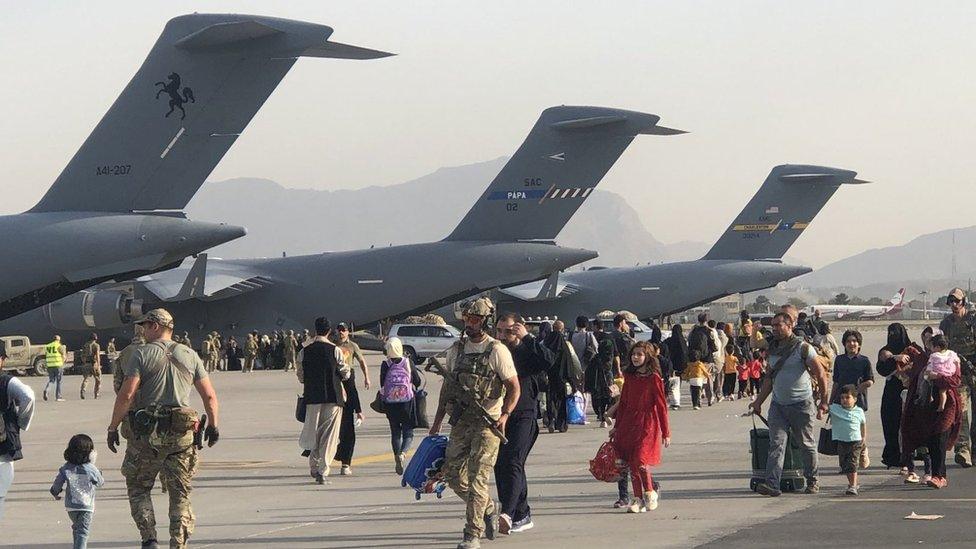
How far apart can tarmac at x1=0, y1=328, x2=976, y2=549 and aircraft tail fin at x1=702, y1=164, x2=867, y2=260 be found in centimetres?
3810

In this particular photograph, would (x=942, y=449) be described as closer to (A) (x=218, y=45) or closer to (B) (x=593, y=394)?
(B) (x=593, y=394)

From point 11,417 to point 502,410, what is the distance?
3.23 metres

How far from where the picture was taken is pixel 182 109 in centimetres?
2298

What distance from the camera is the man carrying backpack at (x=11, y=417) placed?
877cm

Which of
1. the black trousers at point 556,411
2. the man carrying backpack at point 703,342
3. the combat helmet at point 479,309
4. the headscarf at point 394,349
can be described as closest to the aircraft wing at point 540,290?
the man carrying backpack at point 703,342

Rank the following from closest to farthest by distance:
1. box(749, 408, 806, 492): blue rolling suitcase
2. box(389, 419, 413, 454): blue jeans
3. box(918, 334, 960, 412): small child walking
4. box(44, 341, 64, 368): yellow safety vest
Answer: box(749, 408, 806, 492): blue rolling suitcase → box(918, 334, 960, 412): small child walking → box(389, 419, 413, 454): blue jeans → box(44, 341, 64, 368): yellow safety vest

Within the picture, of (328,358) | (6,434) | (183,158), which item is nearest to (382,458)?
(328,358)

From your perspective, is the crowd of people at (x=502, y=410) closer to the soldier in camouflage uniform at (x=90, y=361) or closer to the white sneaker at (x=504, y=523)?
the white sneaker at (x=504, y=523)

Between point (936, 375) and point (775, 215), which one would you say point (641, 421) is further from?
point (775, 215)

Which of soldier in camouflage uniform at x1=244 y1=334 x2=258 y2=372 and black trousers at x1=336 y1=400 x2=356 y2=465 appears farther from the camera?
soldier in camouflage uniform at x1=244 y1=334 x2=258 y2=372

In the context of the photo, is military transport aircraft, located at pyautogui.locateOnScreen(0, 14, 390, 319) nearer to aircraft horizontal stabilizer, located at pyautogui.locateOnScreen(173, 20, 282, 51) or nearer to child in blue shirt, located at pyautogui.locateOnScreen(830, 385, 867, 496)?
aircraft horizontal stabilizer, located at pyautogui.locateOnScreen(173, 20, 282, 51)

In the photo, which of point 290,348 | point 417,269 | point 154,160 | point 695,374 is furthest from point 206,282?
point 695,374

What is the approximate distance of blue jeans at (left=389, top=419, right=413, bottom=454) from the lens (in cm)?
1399

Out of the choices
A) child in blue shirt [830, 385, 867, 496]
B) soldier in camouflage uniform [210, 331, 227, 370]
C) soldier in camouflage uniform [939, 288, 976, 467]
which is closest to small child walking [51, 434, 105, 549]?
child in blue shirt [830, 385, 867, 496]
